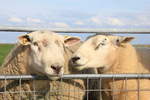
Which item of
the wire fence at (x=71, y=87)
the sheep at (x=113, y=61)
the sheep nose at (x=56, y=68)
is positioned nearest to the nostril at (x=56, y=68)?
the sheep nose at (x=56, y=68)

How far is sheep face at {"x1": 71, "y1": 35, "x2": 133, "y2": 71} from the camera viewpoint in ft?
16.1

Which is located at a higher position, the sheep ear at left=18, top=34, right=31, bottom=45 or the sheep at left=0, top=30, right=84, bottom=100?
the sheep ear at left=18, top=34, right=31, bottom=45

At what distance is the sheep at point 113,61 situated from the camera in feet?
16.2

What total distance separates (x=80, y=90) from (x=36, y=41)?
3.65 feet

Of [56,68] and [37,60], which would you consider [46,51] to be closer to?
[37,60]

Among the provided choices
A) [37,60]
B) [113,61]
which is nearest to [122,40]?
[113,61]

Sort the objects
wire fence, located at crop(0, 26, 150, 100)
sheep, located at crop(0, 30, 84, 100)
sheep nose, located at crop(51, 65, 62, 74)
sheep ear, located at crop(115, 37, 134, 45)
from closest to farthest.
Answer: sheep nose, located at crop(51, 65, 62, 74)
sheep, located at crop(0, 30, 84, 100)
wire fence, located at crop(0, 26, 150, 100)
sheep ear, located at crop(115, 37, 134, 45)

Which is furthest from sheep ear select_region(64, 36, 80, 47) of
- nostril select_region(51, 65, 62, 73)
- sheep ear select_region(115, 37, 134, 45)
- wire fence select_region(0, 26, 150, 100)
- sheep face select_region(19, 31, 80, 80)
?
nostril select_region(51, 65, 62, 73)

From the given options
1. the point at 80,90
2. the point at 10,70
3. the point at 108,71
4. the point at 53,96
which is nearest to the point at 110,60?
the point at 108,71

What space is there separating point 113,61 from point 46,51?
3.91 feet

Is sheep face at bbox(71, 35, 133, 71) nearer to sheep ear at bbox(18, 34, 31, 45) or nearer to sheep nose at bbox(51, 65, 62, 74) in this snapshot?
sheep nose at bbox(51, 65, 62, 74)

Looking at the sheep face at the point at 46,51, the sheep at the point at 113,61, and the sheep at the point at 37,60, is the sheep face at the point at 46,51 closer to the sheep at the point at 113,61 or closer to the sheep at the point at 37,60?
the sheep at the point at 37,60

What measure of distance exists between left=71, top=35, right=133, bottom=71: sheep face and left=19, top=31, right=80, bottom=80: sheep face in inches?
11.4

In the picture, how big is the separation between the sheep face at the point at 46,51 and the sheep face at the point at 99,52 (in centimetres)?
29
